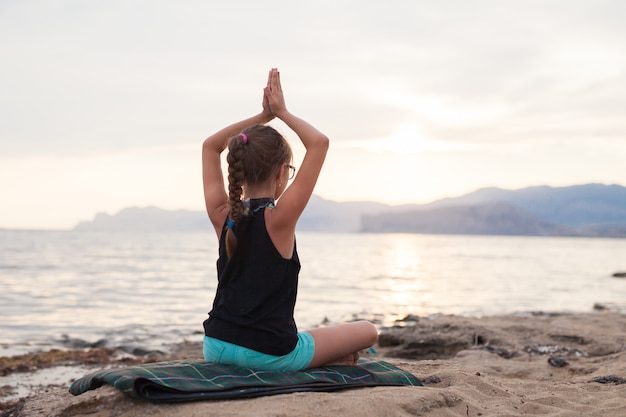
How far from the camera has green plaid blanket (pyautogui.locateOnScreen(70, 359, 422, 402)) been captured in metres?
3.65

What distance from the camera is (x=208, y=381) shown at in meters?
3.83

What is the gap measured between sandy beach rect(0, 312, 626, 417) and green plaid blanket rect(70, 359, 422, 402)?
0.07 m

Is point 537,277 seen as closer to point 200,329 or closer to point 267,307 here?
point 200,329

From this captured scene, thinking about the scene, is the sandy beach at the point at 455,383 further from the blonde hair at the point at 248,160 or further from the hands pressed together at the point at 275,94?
the hands pressed together at the point at 275,94

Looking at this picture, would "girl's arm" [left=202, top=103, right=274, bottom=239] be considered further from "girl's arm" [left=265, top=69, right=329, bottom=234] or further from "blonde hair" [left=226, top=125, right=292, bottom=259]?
"girl's arm" [left=265, top=69, right=329, bottom=234]

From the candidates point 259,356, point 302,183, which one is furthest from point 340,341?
point 302,183

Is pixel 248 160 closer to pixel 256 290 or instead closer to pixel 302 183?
pixel 302 183

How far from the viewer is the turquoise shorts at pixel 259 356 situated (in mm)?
4008

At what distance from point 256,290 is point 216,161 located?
1053mm

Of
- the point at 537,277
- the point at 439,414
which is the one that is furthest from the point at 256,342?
the point at 537,277

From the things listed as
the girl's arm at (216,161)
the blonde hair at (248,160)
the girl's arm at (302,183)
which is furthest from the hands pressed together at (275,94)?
the blonde hair at (248,160)

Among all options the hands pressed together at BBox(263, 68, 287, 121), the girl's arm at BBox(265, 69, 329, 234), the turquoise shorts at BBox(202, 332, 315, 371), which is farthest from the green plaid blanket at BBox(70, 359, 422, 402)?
the hands pressed together at BBox(263, 68, 287, 121)

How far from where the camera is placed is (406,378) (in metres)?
4.58

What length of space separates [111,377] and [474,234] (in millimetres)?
167387
